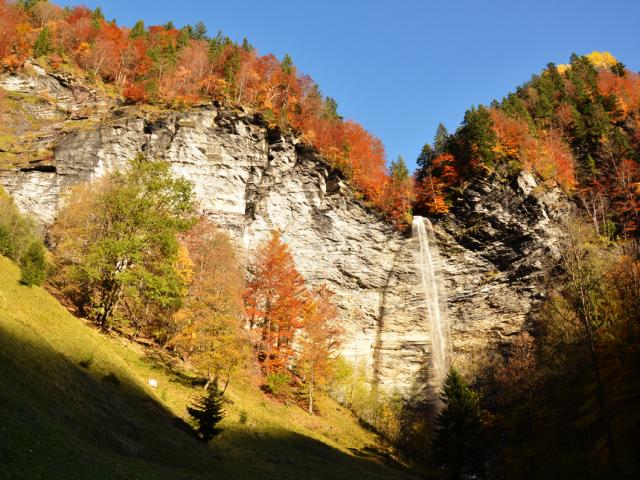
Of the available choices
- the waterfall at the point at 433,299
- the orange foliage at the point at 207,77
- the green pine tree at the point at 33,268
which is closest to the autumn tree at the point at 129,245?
the green pine tree at the point at 33,268

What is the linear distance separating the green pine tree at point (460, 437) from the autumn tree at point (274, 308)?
44.9ft

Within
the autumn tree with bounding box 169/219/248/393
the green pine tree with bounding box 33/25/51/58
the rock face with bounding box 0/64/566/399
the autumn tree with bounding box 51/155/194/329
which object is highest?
the green pine tree with bounding box 33/25/51/58

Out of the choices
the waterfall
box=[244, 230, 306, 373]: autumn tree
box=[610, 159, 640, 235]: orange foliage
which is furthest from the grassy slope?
box=[610, 159, 640, 235]: orange foliage

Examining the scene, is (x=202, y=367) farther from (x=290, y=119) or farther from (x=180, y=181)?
(x=290, y=119)

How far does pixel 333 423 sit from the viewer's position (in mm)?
36906

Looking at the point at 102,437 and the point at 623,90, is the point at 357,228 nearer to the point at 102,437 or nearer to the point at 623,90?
the point at 102,437

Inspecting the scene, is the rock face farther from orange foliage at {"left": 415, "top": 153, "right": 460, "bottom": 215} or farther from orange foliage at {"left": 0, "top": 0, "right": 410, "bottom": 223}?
orange foliage at {"left": 0, "top": 0, "right": 410, "bottom": 223}

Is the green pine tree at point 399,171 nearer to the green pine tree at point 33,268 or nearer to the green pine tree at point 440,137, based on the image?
the green pine tree at point 440,137

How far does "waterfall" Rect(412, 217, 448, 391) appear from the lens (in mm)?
46812

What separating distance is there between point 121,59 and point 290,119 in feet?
90.0

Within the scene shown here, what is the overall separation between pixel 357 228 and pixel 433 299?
12101mm

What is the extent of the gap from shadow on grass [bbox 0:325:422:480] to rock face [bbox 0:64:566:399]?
26.2 m

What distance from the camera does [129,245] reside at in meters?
26.2

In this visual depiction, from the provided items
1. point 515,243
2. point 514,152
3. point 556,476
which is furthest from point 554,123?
point 556,476
